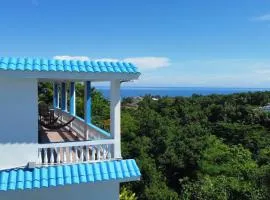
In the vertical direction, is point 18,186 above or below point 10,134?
below

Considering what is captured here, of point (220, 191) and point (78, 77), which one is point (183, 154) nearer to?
point (220, 191)

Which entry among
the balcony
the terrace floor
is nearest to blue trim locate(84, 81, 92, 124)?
the terrace floor

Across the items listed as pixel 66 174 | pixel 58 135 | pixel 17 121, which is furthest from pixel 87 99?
pixel 66 174

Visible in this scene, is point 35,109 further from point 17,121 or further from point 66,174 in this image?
point 66,174

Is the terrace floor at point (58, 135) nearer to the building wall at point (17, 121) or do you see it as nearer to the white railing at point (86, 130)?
the white railing at point (86, 130)

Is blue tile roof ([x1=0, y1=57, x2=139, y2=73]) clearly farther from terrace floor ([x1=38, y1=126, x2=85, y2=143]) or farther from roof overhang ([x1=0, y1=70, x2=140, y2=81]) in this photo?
terrace floor ([x1=38, y1=126, x2=85, y2=143])

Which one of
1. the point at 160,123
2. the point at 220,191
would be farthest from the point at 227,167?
the point at 220,191

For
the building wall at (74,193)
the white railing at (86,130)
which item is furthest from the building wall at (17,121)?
the white railing at (86,130)
